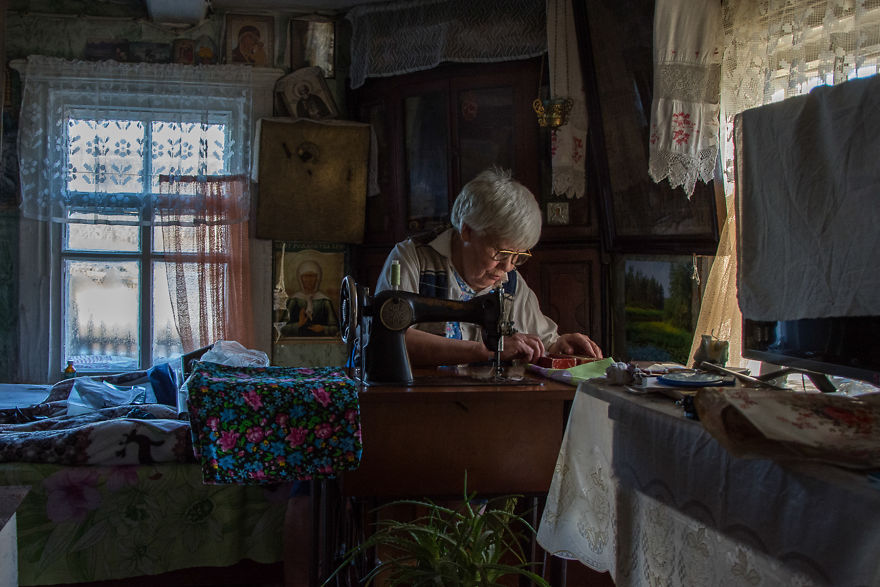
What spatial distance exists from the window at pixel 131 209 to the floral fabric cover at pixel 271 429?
3443 millimetres

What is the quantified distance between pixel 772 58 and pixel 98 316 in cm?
468

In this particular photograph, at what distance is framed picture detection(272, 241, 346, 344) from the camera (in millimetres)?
5184

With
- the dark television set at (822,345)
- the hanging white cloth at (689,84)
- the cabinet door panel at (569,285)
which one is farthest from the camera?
the cabinet door panel at (569,285)

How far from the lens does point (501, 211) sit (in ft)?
8.40

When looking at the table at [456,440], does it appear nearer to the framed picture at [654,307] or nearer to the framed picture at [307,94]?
the framed picture at [654,307]

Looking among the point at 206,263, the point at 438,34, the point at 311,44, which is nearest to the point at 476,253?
the point at 438,34

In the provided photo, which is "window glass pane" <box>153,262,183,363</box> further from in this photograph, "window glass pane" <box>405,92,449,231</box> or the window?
"window glass pane" <box>405,92,449,231</box>

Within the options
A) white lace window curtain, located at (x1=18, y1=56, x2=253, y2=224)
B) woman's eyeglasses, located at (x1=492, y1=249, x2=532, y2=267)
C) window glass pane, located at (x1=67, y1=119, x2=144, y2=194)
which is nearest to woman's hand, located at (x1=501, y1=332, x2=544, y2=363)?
woman's eyeglasses, located at (x1=492, y1=249, x2=532, y2=267)

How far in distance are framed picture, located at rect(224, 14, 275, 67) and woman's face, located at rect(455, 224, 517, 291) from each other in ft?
10.5

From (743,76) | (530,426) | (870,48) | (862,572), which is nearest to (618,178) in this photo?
(743,76)

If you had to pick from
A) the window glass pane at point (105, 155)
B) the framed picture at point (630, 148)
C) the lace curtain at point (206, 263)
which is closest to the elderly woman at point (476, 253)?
the framed picture at point (630, 148)

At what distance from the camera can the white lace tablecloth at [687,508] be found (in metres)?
0.78

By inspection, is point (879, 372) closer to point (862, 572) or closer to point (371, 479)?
point (862, 572)

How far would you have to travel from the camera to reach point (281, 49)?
17.1ft
